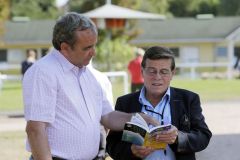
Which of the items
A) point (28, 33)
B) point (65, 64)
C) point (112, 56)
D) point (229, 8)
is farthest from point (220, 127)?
point (229, 8)

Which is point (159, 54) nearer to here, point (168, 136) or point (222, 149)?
point (168, 136)

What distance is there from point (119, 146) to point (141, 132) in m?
0.40

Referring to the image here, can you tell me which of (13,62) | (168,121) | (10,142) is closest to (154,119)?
(168,121)

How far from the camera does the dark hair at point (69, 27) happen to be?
13.7 feet

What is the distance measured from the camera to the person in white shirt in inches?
161

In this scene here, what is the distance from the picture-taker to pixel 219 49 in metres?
55.2

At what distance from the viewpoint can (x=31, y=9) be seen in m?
76.0

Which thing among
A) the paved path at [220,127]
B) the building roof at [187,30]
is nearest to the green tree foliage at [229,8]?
the building roof at [187,30]

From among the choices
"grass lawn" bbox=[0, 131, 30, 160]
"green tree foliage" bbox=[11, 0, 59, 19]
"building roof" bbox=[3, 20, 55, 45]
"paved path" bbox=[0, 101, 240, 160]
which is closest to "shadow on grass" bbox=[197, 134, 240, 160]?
"paved path" bbox=[0, 101, 240, 160]

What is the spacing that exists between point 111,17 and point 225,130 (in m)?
20.0

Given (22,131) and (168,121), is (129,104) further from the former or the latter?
(22,131)

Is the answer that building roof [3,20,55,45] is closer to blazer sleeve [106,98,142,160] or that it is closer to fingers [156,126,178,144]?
blazer sleeve [106,98,142,160]

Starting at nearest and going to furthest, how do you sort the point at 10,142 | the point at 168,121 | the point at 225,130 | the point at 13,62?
→ 1. the point at 168,121
2. the point at 10,142
3. the point at 225,130
4. the point at 13,62

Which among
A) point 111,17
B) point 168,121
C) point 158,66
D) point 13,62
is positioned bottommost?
point 13,62
